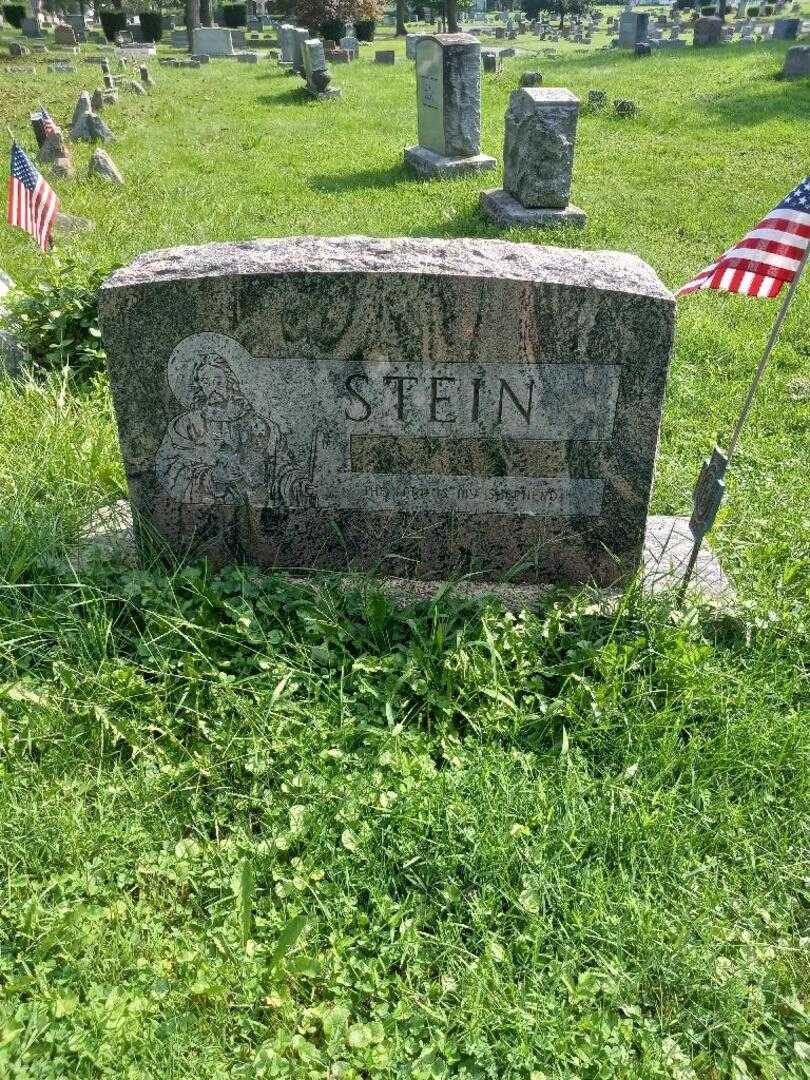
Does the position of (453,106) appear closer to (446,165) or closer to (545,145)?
(446,165)

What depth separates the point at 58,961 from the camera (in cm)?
217

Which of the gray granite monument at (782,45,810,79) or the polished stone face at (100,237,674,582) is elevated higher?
the gray granite monument at (782,45,810,79)

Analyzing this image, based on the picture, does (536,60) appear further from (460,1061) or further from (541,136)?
(460,1061)

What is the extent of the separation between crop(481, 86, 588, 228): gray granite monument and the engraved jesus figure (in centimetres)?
582

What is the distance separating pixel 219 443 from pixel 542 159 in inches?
246

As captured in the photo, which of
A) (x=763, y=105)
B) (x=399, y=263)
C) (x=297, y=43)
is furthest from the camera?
(x=297, y=43)

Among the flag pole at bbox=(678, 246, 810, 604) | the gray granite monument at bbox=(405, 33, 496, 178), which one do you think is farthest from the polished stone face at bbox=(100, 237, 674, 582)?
the gray granite monument at bbox=(405, 33, 496, 178)

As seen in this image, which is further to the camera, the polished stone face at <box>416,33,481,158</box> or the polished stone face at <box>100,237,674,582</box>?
the polished stone face at <box>416,33,481,158</box>

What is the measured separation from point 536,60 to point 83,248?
17890mm

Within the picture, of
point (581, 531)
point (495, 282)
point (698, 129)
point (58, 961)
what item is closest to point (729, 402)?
point (581, 531)

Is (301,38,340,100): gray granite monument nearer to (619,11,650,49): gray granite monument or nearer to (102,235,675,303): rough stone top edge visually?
(619,11,650,49): gray granite monument

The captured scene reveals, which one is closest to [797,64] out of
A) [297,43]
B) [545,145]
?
[545,145]

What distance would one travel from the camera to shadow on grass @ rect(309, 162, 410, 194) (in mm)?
9984

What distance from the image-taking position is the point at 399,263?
295 cm
